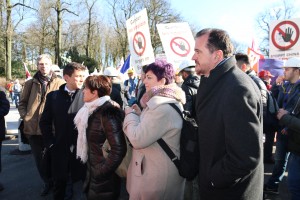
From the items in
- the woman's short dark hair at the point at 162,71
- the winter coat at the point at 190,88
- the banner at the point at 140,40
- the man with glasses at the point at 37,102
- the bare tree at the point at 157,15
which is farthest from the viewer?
the bare tree at the point at 157,15

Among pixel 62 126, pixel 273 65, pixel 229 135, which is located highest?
pixel 273 65

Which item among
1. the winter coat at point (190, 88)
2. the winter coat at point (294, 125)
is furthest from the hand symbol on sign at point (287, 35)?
the winter coat at point (294, 125)

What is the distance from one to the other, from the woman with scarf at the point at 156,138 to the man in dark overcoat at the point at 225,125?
10.9 inches

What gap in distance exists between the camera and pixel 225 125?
1.86 meters

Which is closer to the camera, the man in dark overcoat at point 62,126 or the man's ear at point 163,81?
the man's ear at point 163,81

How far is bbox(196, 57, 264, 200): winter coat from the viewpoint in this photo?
1.81 meters

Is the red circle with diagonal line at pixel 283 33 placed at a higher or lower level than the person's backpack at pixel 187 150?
higher

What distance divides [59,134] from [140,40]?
8.51 feet

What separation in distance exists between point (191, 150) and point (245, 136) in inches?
19.4

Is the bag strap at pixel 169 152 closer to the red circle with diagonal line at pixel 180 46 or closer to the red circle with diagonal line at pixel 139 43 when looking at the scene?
the red circle with diagonal line at pixel 139 43

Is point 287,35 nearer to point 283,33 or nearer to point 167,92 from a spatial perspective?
point 283,33

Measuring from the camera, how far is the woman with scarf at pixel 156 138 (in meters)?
2.23

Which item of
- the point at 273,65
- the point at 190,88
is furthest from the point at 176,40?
the point at 273,65

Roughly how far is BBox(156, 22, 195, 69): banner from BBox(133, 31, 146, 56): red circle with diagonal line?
67 cm
